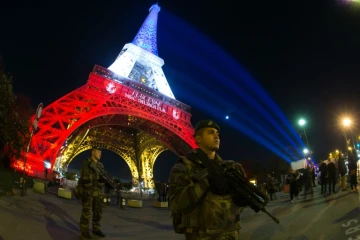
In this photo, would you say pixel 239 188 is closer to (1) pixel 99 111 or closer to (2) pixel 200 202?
(2) pixel 200 202

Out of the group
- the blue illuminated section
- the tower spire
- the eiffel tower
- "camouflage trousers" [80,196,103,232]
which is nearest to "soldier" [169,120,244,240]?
"camouflage trousers" [80,196,103,232]

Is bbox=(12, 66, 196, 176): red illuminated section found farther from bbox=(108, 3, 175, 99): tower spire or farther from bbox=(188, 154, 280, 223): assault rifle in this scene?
bbox=(188, 154, 280, 223): assault rifle

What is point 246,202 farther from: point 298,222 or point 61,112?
point 61,112

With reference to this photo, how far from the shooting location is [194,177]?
7.23ft

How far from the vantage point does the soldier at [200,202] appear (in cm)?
214

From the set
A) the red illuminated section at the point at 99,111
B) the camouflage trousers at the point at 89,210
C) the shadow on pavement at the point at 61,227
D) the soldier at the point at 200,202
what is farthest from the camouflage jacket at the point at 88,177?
the red illuminated section at the point at 99,111

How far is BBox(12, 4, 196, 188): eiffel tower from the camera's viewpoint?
70.0ft

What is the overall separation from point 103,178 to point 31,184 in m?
9.61

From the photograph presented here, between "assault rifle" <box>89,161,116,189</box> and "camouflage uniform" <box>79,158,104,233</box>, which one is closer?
"camouflage uniform" <box>79,158,104,233</box>

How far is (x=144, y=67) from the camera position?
4134cm

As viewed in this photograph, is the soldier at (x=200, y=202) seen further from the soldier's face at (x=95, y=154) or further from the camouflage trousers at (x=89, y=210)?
the soldier's face at (x=95, y=154)

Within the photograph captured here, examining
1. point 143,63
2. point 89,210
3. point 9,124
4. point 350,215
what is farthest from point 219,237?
point 143,63

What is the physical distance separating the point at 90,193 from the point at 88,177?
0.35m

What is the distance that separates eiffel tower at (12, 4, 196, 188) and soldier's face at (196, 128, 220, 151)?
13159mm
